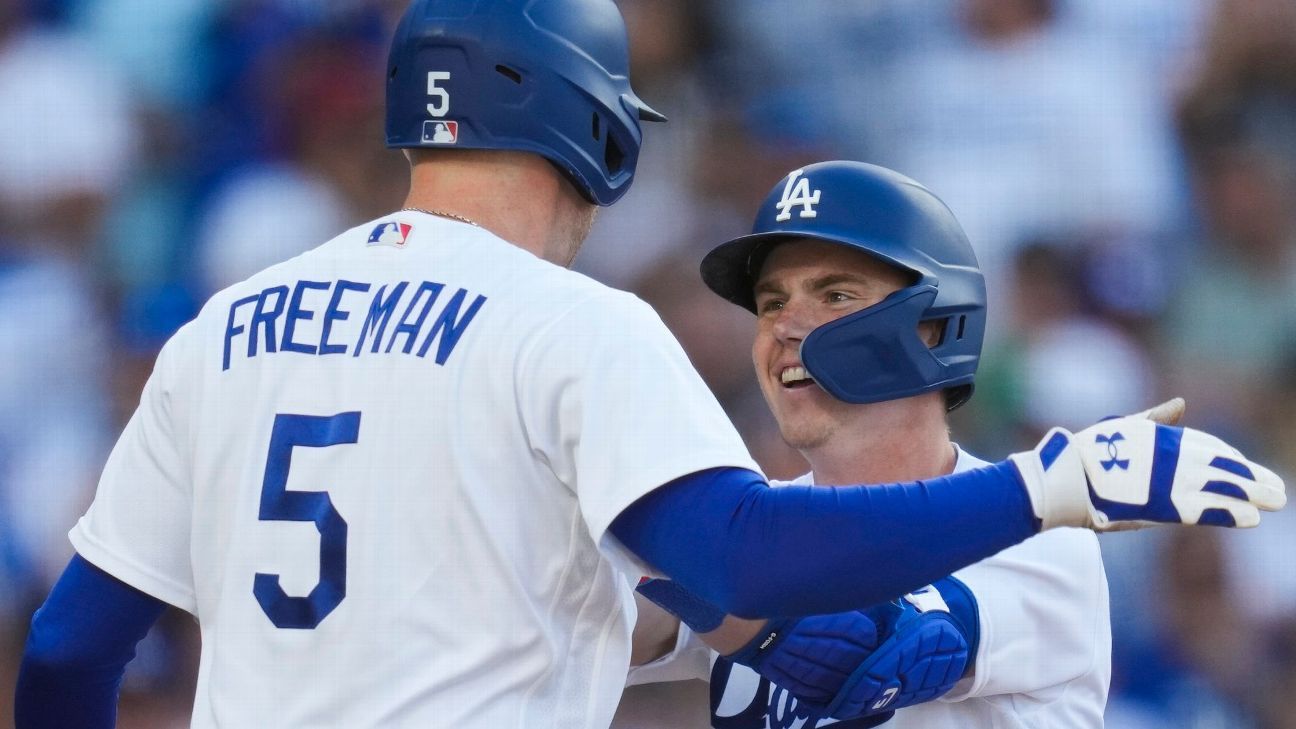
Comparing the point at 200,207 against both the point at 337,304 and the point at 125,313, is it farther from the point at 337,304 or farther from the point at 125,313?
the point at 337,304

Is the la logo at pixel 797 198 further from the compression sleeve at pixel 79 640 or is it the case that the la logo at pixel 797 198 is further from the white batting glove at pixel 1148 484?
the compression sleeve at pixel 79 640

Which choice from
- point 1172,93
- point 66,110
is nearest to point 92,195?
point 66,110

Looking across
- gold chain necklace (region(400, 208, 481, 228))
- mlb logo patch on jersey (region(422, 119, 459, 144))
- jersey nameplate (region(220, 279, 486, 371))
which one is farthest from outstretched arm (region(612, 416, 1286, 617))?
mlb logo patch on jersey (region(422, 119, 459, 144))

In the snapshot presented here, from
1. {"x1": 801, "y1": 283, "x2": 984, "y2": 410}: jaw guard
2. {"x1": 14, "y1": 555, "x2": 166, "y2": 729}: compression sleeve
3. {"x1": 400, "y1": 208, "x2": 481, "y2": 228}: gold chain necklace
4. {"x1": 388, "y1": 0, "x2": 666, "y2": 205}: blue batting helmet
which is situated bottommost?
{"x1": 14, "y1": 555, "x2": 166, "y2": 729}: compression sleeve

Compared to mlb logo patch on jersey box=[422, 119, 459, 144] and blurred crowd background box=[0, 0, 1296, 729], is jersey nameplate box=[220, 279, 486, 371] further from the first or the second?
blurred crowd background box=[0, 0, 1296, 729]

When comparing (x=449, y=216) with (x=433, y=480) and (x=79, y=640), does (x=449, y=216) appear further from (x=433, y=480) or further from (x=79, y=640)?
(x=79, y=640)

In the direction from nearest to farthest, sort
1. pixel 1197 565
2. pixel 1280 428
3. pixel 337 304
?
pixel 337 304
pixel 1197 565
pixel 1280 428

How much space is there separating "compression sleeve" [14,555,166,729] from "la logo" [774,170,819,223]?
1.47 m

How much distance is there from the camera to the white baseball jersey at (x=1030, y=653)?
2.78 metres

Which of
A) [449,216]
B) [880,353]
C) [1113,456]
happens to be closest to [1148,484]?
[1113,456]

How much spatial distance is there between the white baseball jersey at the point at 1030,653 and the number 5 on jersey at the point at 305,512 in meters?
1.15

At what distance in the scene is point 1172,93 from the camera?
579cm

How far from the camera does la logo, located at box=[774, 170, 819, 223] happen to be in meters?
3.17

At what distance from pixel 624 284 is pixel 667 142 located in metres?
0.63
